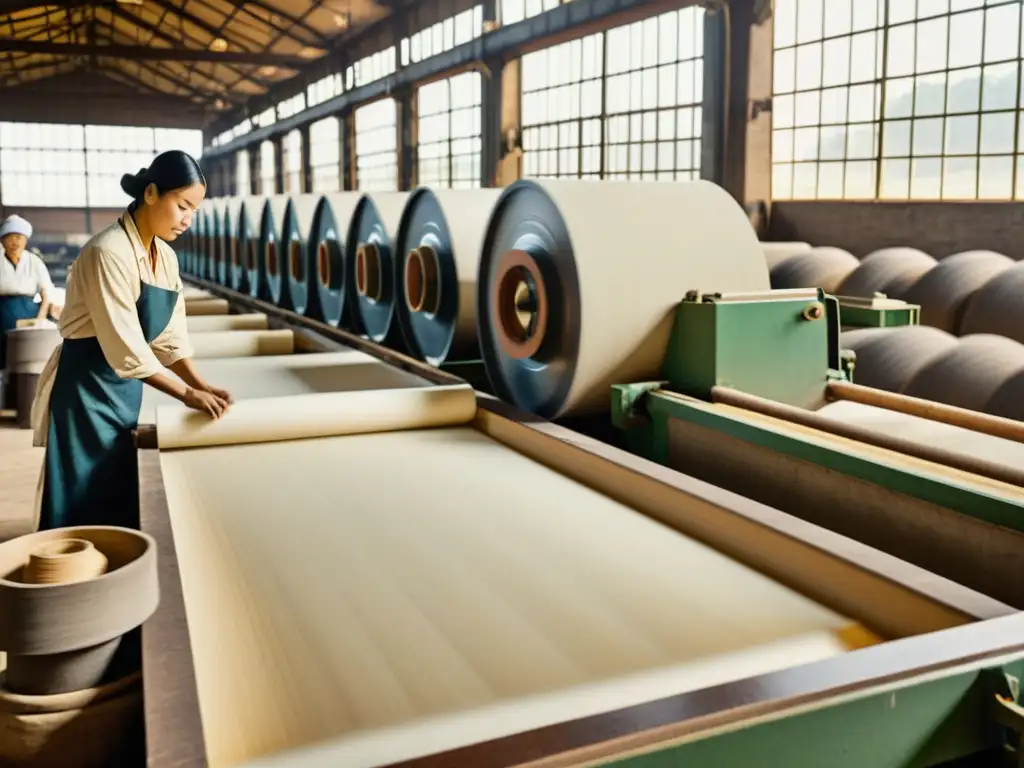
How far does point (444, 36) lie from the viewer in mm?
14891

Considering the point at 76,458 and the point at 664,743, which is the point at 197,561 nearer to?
the point at 76,458

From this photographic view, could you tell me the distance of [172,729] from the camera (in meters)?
1.23

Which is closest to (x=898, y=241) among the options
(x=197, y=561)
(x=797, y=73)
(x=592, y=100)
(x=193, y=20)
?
(x=797, y=73)

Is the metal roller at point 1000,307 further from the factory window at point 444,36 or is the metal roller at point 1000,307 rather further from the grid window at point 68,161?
the grid window at point 68,161

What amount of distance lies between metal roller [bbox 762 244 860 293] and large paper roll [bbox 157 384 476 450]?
12.4 feet

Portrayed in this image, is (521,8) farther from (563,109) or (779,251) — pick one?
(779,251)

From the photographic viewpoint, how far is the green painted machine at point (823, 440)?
1.98 meters

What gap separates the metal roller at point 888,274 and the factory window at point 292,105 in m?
17.3

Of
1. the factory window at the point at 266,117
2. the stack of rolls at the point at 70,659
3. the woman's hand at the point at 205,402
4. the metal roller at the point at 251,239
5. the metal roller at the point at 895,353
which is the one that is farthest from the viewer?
the factory window at the point at 266,117

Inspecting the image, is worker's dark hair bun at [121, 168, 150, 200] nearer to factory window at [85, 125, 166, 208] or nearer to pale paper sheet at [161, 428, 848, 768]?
pale paper sheet at [161, 428, 848, 768]

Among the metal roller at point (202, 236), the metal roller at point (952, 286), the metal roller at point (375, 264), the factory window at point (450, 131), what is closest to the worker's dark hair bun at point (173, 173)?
the metal roller at point (375, 264)

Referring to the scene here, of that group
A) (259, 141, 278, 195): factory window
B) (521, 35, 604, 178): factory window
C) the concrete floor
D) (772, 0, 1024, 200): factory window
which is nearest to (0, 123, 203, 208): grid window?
(259, 141, 278, 195): factory window

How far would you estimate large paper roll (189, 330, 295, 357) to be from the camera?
5.17m

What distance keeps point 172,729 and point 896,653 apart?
0.92m
